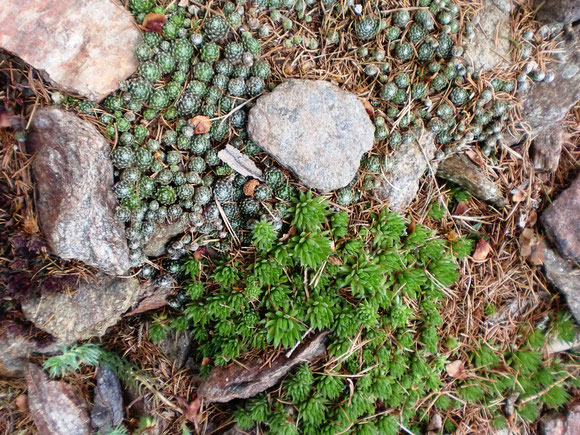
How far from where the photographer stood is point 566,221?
457 centimetres

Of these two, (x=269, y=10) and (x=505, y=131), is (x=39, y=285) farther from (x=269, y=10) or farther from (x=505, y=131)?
(x=505, y=131)

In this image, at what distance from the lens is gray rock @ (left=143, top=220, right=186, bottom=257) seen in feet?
12.5

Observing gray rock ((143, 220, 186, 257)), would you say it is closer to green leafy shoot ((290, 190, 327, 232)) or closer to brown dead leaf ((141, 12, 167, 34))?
green leafy shoot ((290, 190, 327, 232))

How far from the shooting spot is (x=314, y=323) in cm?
393

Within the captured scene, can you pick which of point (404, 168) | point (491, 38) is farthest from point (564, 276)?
point (491, 38)

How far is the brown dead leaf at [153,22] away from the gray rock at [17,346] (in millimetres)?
2957

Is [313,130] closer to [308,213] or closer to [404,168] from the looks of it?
[308,213]

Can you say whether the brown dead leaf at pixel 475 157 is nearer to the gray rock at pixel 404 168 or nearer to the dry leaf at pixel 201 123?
the gray rock at pixel 404 168

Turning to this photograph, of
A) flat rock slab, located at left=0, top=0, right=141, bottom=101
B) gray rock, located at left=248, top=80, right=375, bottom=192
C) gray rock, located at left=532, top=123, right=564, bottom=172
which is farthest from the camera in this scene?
gray rock, located at left=532, top=123, right=564, bottom=172

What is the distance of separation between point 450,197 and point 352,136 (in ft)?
5.18

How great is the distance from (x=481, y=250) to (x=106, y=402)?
4.38 m

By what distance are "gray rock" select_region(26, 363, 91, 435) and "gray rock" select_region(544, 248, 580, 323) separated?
5.39 meters

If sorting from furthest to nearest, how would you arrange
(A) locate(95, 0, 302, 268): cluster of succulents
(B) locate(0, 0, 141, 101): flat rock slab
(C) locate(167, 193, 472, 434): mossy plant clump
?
1. (C) locate(167, 193, 472, 434): mossy plant clump
2. (A) locate(95, 0, 302, 268): cluster of succulents
3. (B) locate(0, 0, 141, 101): flat rock slab

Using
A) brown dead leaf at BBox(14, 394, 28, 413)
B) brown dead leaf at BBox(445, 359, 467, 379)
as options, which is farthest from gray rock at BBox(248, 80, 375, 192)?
brown dead leaf at BBox(14, 394, 28, 413)
